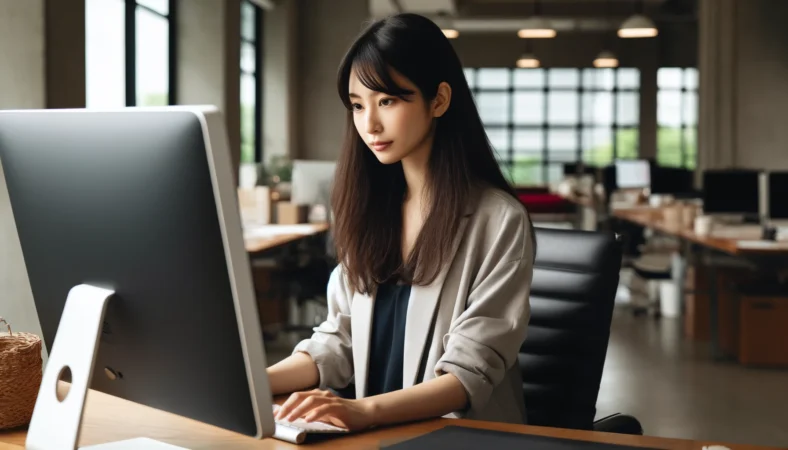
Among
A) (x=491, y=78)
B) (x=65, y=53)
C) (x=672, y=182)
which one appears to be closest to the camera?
(x=65, y=53)

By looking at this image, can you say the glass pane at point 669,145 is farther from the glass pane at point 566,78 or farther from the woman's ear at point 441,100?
the woman's ear at point 441,100

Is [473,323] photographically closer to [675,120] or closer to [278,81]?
[278,81]

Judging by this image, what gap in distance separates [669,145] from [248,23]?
10662 mm

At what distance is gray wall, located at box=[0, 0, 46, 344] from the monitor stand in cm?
310

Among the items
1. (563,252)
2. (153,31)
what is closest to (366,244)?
(563,252)

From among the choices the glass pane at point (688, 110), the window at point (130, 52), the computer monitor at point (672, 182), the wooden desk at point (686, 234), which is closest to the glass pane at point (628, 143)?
the glass pane at point (688, 110)

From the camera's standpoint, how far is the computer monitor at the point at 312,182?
7238 mm

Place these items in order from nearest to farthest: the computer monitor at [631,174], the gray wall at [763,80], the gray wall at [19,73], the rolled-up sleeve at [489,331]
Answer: the rolled-up sleeve at [489,331] → the gray wall at [19,73] → the gray wall at [763,80] → the computer monitor at [631,174]

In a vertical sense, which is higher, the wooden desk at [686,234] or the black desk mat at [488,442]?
the black desk mat at [488,442]

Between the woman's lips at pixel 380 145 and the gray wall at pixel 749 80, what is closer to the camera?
the woman's lips at pixel 380 145

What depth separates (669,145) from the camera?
61.6ft

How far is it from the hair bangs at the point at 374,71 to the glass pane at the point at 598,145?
17.9m

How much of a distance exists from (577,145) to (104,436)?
18.5 m

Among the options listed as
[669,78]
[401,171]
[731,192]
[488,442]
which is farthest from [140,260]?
[669,78]
